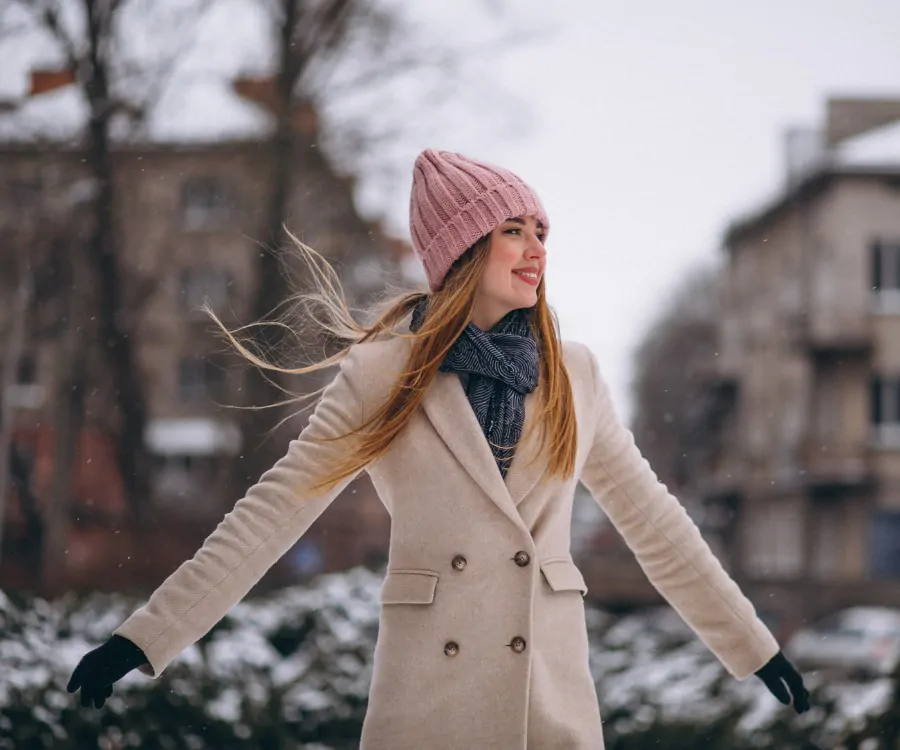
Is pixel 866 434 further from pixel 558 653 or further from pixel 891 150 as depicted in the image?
pixel 558 653

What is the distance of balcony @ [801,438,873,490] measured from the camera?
34.9 metres

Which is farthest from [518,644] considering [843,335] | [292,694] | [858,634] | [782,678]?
[843,335]

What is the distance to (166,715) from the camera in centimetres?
536

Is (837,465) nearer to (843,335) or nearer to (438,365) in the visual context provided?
(843,335)

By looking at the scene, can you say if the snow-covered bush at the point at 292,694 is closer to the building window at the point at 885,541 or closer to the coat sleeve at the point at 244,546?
the coat sleeve at the point at 244,546

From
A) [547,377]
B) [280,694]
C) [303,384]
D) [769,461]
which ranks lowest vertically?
[769,461]

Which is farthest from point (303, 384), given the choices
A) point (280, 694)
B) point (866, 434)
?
point (866, 434)

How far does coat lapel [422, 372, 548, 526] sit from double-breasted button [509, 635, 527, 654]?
238 mm

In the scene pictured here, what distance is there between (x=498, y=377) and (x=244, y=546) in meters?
0.65

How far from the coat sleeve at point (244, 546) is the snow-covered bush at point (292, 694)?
2202 millimetres

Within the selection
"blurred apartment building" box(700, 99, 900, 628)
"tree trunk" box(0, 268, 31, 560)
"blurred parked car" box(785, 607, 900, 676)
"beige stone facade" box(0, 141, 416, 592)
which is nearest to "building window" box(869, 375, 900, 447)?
"blurred apartment building" box(700, 99, 900, 628)

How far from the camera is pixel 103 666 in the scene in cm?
297

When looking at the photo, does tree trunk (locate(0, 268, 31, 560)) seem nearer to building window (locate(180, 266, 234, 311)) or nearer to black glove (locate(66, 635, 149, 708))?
building window (locate(180, 266, 234, 311))

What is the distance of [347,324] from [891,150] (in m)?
33.7
